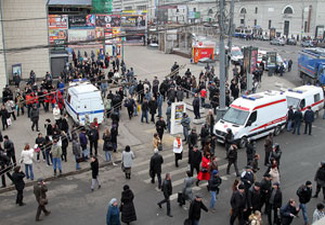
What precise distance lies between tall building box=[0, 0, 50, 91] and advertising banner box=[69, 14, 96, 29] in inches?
679

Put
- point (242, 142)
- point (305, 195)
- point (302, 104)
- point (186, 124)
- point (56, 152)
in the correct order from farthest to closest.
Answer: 1. point (302, 104)
2. point (186, 124)
3. point (242, 142)
4. point (56, 152)
5. point (305, 195)

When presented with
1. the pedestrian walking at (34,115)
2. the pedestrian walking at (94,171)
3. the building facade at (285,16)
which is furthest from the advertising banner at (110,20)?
the building facade at (285,16)

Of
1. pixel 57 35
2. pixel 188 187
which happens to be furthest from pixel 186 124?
pixel 57 35

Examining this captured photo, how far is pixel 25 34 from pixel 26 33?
110 mm

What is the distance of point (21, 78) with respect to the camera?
98.4 ft

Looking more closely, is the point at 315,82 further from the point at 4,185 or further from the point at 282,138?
the point at 4,185

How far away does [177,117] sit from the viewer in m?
19.3

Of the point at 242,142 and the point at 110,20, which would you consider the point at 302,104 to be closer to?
the point at 242,142

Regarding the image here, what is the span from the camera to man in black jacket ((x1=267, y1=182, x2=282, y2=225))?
1084 cm

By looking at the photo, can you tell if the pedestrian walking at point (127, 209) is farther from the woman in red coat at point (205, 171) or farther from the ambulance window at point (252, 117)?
the ambulance window at point (252, 117)

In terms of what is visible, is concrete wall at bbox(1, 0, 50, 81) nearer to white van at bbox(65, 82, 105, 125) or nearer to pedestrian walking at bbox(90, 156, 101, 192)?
white van at bbox(65, 82, 105, 125)

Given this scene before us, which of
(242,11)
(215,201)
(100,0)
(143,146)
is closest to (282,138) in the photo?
(143,146)

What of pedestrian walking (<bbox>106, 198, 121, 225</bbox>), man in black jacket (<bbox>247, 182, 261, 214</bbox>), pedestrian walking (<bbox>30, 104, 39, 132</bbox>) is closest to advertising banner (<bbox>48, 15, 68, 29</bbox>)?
pedestrian walking (<bbox>30, 104, 39, 132</bbox>)

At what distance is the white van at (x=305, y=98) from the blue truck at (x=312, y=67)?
7.01 meters
